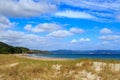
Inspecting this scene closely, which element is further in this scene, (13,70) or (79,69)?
(13,70)

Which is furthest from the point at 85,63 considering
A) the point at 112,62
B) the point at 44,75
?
the point at 44,75

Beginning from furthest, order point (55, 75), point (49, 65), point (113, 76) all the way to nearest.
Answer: point (49, 65), point (55, 75), point (113, 76)

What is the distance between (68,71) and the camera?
29.6 metres

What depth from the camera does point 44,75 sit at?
96.6 ft

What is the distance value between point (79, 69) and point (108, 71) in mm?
3325

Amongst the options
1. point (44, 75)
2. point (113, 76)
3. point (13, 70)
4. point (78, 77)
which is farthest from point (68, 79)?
point (13, 70)

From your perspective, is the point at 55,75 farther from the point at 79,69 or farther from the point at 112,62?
the point at 112,62

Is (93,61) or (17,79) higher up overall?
(93,61)

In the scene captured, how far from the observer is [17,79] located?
29.5 meters

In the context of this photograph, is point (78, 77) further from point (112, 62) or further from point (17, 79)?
point (17, 79)

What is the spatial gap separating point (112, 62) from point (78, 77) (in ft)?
14.6

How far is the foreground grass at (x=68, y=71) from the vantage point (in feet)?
92.0

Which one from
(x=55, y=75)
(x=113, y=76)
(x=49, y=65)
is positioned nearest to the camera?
(x=113, y=76)

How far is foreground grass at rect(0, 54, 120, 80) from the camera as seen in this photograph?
28.0 meters
